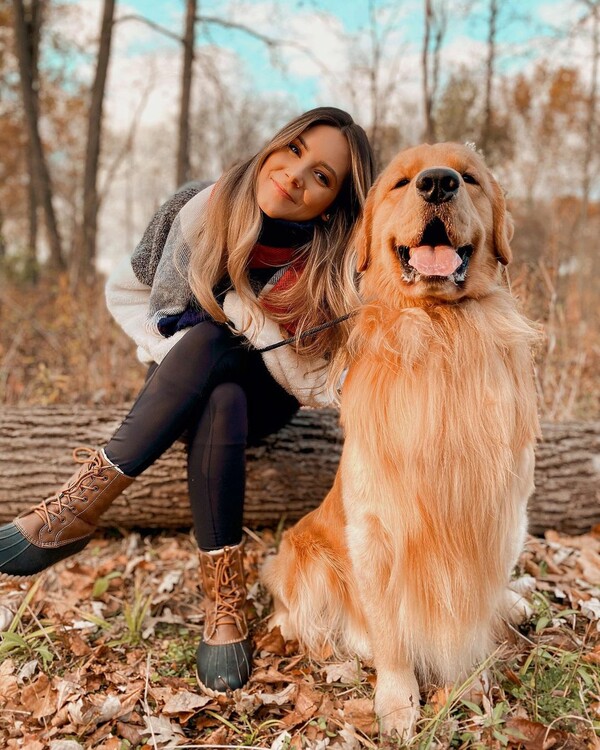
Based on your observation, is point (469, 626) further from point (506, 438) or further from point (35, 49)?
point (35, 49)

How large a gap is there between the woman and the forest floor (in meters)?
0.15

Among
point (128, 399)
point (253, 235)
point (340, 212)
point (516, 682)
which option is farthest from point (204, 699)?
point (128, 399)

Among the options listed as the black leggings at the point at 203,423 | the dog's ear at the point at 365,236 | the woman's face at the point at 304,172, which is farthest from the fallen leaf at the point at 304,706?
the woman's face at the point at 304,172

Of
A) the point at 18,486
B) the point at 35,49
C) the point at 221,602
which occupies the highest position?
the point at 35,49

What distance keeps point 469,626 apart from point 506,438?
59 cm

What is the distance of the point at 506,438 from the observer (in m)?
1.64

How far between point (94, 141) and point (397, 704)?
8.33 m

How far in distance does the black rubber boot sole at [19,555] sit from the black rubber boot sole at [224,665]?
62 cm

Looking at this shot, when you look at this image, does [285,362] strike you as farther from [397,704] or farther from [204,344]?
[397,704]

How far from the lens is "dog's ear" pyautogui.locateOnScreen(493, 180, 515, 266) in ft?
5.76

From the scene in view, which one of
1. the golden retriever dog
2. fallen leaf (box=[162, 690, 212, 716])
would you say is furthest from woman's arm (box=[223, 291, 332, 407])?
fallen leaf (box=[162, 690, 212, 716])

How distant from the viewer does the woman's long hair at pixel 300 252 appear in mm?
1998

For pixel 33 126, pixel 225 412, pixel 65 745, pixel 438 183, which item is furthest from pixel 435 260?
pixel 33 126

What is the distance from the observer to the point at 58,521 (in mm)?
1895
